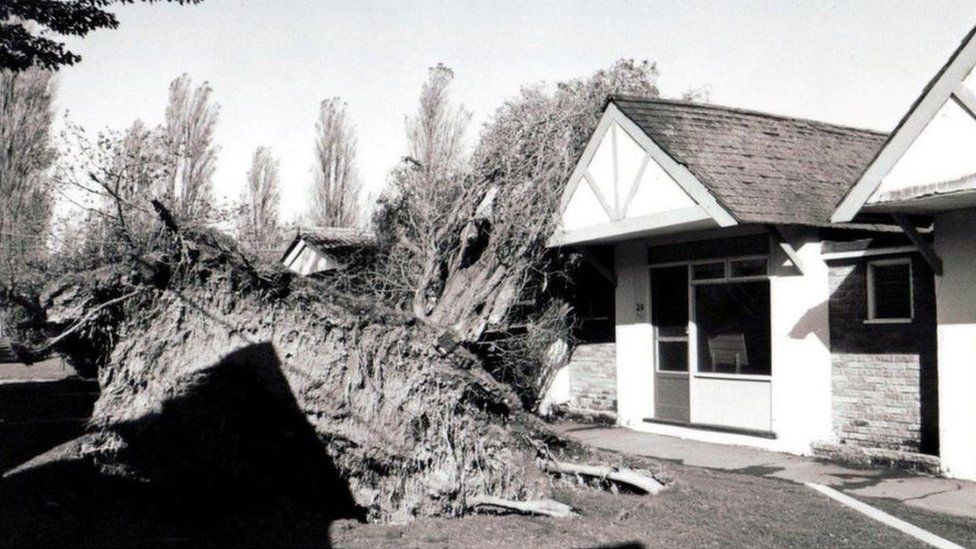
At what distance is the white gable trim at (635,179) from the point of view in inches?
415

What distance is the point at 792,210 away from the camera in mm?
10672

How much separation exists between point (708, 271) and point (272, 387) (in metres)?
7.53

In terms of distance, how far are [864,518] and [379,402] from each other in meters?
4.74

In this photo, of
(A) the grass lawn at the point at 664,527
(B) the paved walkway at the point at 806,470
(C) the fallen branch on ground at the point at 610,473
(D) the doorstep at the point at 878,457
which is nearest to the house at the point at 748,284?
(D) the doorstep at the point at 878,457

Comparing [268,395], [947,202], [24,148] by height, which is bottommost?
[268,395]

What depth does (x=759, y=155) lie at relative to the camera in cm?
1197

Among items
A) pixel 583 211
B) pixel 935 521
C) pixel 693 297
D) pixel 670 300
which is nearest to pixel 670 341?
pixel 670 300

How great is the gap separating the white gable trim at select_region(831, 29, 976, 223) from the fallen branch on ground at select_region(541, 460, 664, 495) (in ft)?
13.1

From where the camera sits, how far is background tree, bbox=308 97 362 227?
105ft

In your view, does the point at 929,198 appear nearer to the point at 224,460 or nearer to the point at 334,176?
the point at 224,460

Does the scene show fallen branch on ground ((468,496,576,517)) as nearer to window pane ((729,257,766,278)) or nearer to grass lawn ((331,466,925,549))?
grass lawn ((331,466,925,549))

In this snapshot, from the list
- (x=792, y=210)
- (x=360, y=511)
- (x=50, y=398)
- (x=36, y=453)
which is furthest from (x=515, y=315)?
(x=50, y=398)

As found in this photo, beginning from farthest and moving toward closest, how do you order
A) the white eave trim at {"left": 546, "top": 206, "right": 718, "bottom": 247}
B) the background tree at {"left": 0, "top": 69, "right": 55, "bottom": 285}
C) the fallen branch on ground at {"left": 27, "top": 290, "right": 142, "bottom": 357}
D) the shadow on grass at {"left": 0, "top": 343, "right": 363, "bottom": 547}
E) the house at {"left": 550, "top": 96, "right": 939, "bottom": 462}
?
the background tree at {"left": 0, "top": 69, "right": 55, "bottom": 285} → the white eave trim at {"left": 546, "top": 206, "right": 718, "bottom": 247} → the house at {"left": 550, "top": 96, "right": 939, "bottom": 462} → the shadow on grass at {"left": 0, "top": 343, "right": 363, "bottom": 547} → the fallen branch on ground at {"left": 27, "top": 290, "right": 142, "bottom": 357}

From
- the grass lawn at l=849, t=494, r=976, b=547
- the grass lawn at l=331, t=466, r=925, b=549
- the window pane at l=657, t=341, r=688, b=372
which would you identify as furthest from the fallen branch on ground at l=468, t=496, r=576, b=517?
the window pane at l=657, t=341, r=688, b=372
